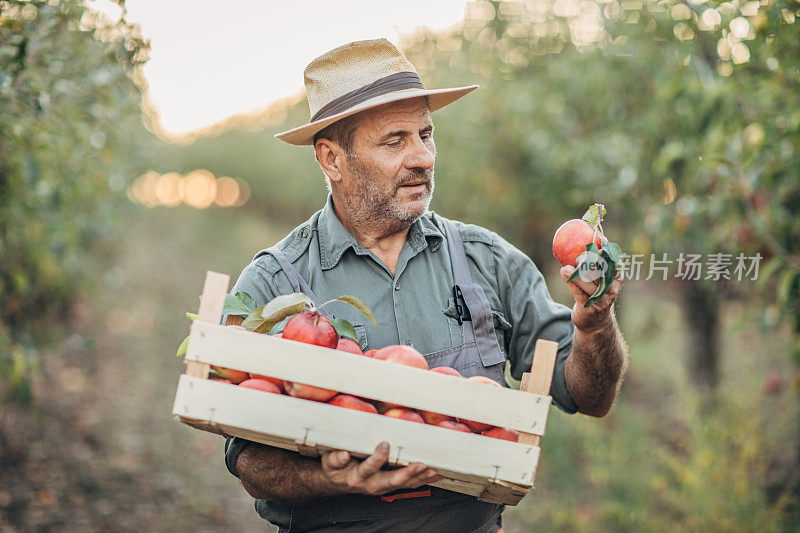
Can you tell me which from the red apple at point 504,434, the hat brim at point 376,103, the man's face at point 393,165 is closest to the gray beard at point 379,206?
the man's face at point 393,165

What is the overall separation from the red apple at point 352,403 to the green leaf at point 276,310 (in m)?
0.24

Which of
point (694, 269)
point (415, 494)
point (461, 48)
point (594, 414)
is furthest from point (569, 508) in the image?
point (461, 48)

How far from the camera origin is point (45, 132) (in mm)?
3916

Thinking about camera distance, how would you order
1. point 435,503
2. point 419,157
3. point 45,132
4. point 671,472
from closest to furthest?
point 435,503, point 419,157, point 45,132, point 671,472

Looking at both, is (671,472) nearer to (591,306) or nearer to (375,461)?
(591,306)

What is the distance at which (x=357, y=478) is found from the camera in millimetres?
1746

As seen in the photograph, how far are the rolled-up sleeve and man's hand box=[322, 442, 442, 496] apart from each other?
2.33 ft

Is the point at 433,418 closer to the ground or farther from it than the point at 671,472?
farther from it

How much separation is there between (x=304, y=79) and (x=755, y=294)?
413 cm

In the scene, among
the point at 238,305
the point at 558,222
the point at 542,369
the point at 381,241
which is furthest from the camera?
the point at 558,222

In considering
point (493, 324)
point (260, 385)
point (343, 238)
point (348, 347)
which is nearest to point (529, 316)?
point (493, 324)

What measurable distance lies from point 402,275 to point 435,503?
0.68 m

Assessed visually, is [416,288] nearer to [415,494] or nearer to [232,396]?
[415,494]

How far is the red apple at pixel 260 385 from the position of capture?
1.73m
